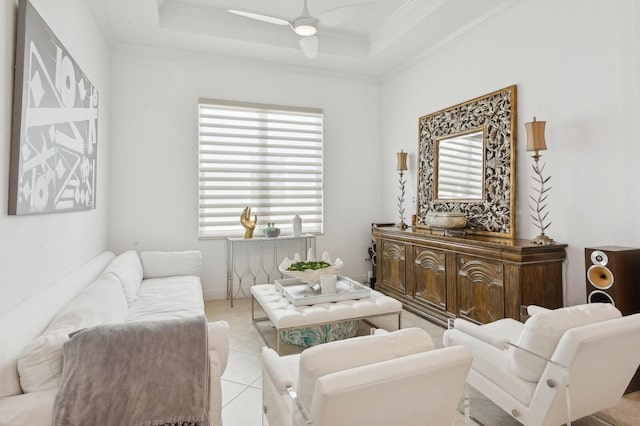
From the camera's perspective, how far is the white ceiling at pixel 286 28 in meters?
3.64

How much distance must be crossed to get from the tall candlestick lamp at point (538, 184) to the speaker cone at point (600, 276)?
1.72 feet

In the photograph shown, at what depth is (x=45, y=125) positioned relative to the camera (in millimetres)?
2066

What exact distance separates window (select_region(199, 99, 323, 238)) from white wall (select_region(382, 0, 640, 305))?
91.7 inches

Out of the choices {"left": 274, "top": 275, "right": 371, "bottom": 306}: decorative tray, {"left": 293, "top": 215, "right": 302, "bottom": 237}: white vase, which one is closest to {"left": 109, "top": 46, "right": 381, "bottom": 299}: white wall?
{"left": 293, "top": 215, "right": 302, "bottom": 237}: white vase

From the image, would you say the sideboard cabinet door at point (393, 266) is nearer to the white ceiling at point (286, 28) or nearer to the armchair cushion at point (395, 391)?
the white ceiling at point (286, 28)

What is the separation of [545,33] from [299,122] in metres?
3.03

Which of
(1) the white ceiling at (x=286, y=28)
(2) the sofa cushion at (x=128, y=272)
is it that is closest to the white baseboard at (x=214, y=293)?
(2) the sofa cushion at (x=128, y=272)

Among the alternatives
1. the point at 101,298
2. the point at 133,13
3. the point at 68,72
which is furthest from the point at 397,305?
the point at 133,13

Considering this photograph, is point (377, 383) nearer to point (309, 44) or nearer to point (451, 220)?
point (451, 220)

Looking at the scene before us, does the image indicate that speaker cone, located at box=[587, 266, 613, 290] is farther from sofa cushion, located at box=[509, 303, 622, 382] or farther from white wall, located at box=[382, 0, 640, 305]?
sofa cushion, located at box=[509, 303, 622, 382]

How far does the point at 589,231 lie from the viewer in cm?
285

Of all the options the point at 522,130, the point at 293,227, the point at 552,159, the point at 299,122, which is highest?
the point at 299,122

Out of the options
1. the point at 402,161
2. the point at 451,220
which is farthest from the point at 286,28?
the point at 451,220

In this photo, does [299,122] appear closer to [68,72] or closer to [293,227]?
[293,227]
